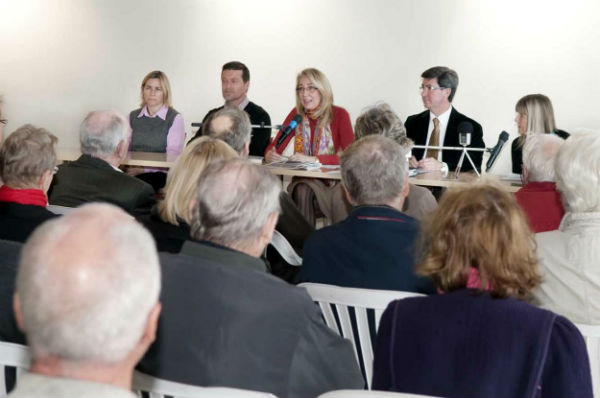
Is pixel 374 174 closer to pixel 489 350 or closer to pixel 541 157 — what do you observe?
pixel 541 157

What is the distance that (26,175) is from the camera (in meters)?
3.05

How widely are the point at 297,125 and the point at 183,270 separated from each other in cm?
369

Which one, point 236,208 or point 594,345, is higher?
point 236,208

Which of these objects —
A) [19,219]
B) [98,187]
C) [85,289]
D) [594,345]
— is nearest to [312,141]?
[98,187]

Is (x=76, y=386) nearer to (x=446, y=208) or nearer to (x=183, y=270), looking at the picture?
(x=183, y=270)

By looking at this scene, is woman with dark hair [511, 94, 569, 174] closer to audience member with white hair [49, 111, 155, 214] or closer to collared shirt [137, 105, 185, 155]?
collared shirt [137, 105, 185, 155]

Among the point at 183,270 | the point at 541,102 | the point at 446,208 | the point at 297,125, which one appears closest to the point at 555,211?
the point at 446,208

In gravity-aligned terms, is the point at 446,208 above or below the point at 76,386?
above

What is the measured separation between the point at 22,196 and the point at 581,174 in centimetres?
188

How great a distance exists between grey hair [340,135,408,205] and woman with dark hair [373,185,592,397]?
3.31ft

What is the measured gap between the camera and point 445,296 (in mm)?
1759

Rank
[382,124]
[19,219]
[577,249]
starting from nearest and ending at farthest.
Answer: [577,249] → [19,219] → [382,124]

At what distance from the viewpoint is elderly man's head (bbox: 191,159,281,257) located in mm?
2119

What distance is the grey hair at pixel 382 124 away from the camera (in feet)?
14.5
